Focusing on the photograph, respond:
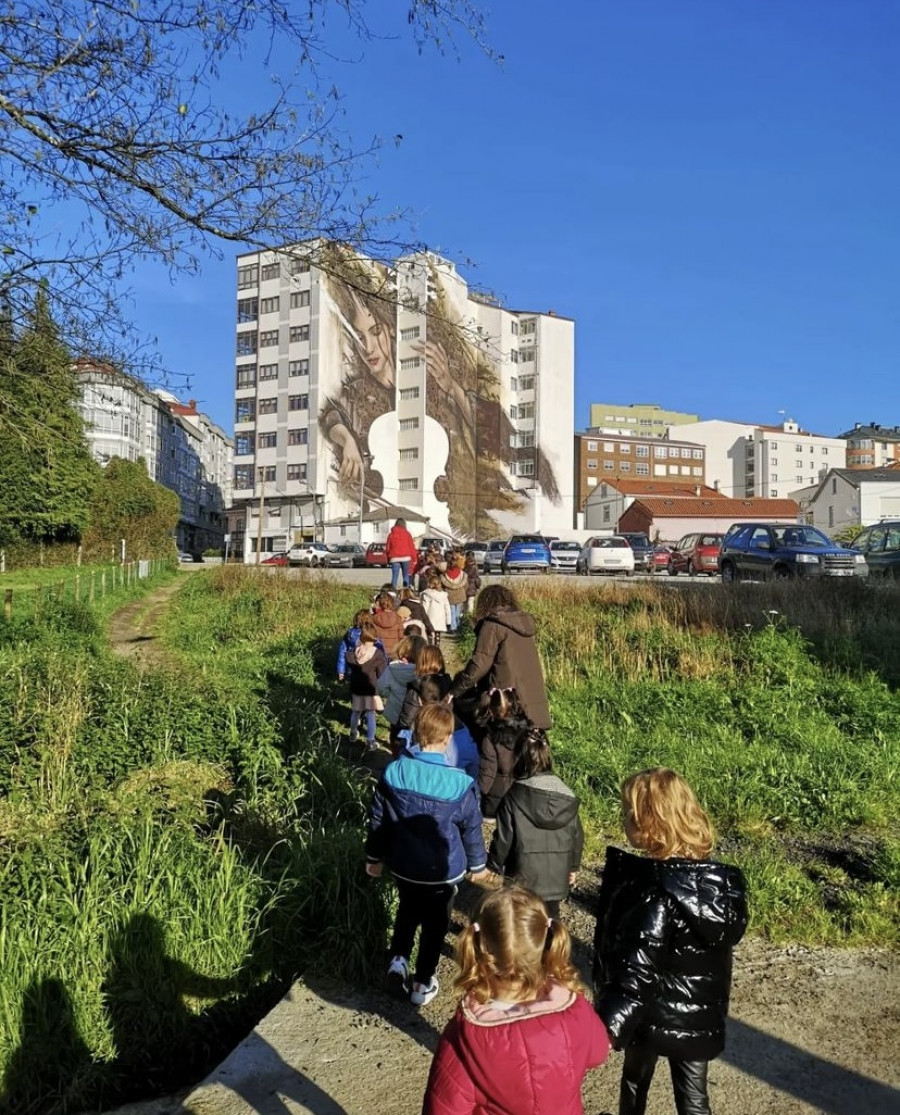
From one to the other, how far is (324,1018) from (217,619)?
14.1 meters

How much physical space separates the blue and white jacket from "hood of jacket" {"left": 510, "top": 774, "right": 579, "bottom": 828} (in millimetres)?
220

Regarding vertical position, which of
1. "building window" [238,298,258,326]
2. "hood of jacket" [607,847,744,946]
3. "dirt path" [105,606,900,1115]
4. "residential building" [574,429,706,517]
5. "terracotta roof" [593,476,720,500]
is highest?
"building window" [238,298,258,326]

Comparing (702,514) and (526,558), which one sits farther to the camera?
(702,514)

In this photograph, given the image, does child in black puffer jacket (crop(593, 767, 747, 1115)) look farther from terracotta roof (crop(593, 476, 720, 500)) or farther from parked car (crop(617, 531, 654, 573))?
terracotta roof (crop(593, 476, 720, 500))

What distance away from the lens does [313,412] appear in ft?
264

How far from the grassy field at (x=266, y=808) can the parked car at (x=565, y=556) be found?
78.2 ft

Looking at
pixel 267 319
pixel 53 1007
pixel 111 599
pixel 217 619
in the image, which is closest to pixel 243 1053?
pixel 53 1007

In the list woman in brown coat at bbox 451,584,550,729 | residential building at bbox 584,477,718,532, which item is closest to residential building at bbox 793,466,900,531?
residential building at bbox 584,477,718,532

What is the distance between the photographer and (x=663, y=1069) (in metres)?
3.58

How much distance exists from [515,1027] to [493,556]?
41254mm

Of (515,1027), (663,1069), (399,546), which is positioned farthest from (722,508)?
(515,1027)

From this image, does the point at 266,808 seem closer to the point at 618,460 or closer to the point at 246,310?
the point at 246,310

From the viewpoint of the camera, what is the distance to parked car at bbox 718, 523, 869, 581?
19672 millimetres

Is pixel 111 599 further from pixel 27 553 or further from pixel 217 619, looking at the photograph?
pixel 27 553
